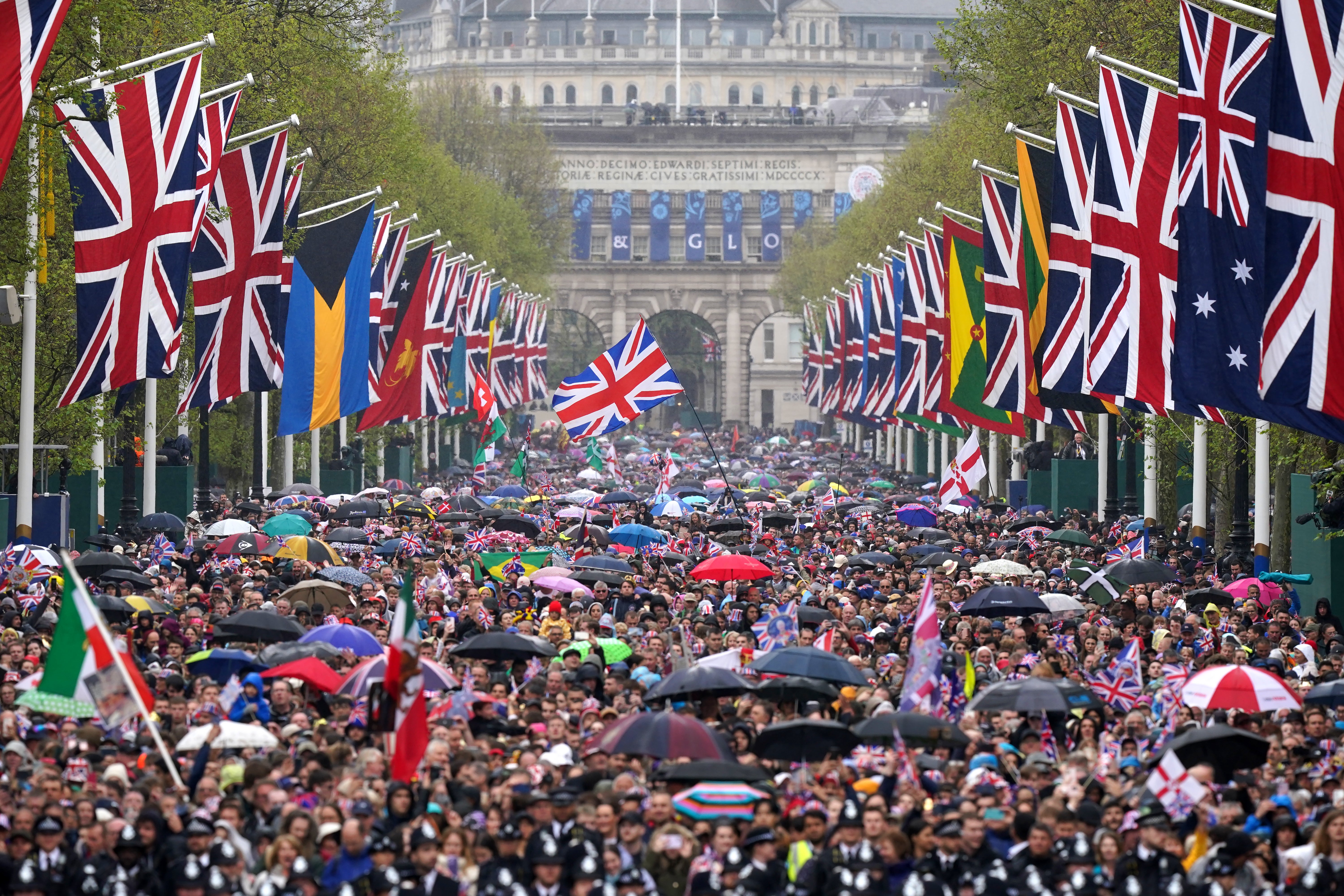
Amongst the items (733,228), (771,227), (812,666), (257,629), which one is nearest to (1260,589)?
(812,666)

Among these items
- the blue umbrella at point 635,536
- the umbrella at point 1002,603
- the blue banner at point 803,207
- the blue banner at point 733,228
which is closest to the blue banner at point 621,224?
the blue banner at point 733,228

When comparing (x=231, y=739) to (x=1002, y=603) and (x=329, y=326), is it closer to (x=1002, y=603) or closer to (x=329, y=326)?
(x=1002, y=603)

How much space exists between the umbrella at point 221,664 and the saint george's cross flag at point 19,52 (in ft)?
17.3

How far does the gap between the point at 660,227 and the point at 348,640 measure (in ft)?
343

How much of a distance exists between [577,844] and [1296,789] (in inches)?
222

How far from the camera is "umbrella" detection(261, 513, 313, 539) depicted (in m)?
36.6

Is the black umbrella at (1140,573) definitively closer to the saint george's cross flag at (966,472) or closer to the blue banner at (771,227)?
the saint george's cross flag at (966,472)

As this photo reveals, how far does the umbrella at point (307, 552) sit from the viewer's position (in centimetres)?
3312

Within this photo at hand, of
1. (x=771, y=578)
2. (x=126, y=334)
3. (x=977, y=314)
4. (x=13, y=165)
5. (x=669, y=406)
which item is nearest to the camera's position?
(x=126, y=334)

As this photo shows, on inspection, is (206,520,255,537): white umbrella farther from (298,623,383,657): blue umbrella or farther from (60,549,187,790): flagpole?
(60,549,187,790): flagpole

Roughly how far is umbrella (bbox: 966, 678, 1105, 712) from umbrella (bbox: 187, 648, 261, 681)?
6.60m

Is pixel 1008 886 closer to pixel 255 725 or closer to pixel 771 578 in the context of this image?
pixel 255 725

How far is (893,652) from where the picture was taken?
81.8ft

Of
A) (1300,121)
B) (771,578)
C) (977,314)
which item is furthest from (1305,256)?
(977,314)
